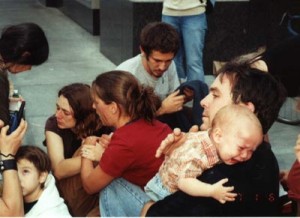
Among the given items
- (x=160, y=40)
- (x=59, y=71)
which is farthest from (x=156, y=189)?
(x=59, y=71)

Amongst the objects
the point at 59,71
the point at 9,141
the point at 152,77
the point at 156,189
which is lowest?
the point at 59,71

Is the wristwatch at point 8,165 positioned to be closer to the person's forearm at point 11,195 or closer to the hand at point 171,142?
the person's forearm at point 11,195

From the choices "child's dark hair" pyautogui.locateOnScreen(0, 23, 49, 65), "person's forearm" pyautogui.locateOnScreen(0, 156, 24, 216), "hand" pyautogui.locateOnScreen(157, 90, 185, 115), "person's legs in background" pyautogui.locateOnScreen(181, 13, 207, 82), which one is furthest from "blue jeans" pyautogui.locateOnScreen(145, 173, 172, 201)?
"person's legs in background" pyautogui.locateOnScreen(181, 13, 207, 82)

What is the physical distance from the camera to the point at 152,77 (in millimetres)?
4398

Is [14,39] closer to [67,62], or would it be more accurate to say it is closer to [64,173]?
[64,173]

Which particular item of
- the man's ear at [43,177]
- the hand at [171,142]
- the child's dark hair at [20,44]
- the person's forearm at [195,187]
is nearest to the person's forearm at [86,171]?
the man's ear at [43,177]

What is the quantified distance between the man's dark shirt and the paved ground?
2.77 meters

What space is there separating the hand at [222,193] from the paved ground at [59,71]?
2.95 metres

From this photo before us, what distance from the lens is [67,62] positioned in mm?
9094

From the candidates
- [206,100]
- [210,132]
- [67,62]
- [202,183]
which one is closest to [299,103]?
[206,100]

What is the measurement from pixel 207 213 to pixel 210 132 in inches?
14.9

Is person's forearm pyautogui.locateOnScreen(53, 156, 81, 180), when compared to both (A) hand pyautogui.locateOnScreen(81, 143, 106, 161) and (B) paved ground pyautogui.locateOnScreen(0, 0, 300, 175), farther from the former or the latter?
(B) paved ground pyautogui.locateOnScreen(0, 0, 300, 175)

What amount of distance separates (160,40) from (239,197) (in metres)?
2.01

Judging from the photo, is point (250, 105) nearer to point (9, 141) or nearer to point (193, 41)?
point (9, 141)
